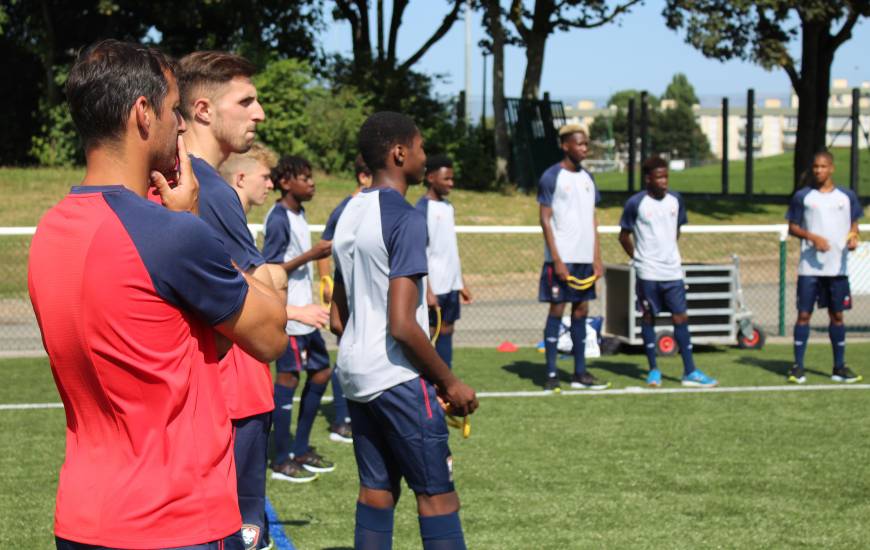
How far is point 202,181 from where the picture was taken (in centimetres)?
368

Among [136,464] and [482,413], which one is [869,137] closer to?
[482,413]

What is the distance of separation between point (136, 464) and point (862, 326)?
13.6 meters

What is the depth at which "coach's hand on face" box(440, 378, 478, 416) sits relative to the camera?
4.39 m

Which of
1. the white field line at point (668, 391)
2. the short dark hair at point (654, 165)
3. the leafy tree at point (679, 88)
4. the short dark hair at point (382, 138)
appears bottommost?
the white field line at point (668, 391)

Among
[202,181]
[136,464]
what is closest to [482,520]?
[202,181]

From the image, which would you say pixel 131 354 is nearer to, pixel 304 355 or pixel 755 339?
pixel 304 355

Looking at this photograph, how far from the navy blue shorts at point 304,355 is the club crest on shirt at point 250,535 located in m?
3.17

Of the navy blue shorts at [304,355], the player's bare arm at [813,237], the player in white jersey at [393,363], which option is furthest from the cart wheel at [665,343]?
the player in white jersey at [393,363]

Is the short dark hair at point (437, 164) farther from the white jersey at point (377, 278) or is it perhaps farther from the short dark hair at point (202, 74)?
the short dark hair at point (202, 74)

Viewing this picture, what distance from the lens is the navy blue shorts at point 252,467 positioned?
4.45m

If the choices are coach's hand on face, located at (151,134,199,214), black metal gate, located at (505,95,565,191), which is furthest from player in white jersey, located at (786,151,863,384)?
black metal gate, located at (505,95,565,191)

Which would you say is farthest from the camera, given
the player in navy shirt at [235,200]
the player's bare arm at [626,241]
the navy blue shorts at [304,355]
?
the player's bare arm at [626,241]

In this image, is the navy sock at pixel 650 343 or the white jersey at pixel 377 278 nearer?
the white jersey at pixel 377 278

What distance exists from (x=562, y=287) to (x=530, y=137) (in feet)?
64.8
